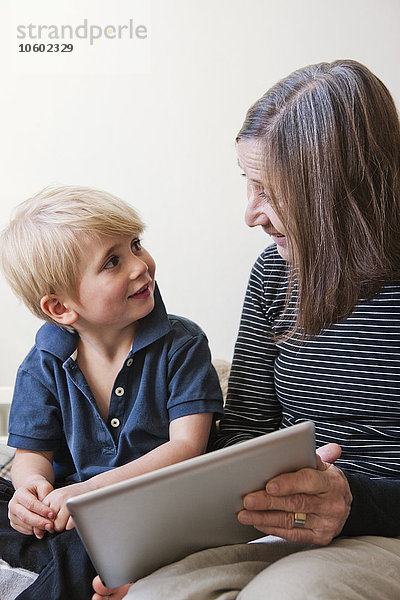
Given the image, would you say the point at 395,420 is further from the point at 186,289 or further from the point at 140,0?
the point at 140,0

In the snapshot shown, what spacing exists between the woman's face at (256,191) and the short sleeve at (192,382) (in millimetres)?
265

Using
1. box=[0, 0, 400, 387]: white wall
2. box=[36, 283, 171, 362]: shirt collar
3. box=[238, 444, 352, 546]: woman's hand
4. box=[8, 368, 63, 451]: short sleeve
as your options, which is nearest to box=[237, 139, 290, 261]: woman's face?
box=[36, 283, 171, 362]: shirt collar

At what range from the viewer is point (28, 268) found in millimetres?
1184

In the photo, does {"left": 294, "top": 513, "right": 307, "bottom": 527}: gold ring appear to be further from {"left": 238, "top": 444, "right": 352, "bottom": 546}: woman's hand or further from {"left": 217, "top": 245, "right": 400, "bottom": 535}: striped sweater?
{"left": 217, "top": 245, "right": 400, "bottom": 535}: striped sweater

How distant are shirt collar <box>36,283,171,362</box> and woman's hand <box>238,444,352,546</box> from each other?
0.43 meters

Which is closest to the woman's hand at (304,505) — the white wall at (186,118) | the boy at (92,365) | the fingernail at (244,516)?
the fingernail at (244,516)

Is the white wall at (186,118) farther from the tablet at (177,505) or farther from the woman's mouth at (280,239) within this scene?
the tablet at (177,505)

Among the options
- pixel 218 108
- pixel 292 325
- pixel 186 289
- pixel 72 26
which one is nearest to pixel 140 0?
pixel 72 26

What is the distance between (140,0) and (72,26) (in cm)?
18

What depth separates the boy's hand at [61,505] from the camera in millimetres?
1078

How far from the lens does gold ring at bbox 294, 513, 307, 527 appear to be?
89 centimetres

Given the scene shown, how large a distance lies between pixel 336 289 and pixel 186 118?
0.83 m

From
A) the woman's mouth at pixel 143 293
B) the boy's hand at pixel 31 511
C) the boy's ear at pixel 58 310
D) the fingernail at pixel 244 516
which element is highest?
the woman's mouth at pixel 143 293

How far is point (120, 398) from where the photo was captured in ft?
4.06
